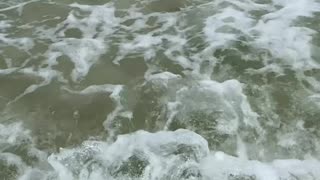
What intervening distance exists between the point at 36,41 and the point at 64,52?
0.47 m

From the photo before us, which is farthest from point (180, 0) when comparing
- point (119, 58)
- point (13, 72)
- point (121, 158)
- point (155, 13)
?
point (121, 158)

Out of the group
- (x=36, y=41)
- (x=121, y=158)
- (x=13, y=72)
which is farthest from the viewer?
(x=36, y=41)

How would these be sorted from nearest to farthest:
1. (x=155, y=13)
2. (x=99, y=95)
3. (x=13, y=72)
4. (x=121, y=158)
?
1. (x=121, y=158)
2. (x=99, y=95)
3. (x=13, y=72)
4. (x=155, y=13)

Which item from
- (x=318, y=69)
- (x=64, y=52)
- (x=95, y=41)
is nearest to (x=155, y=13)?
(x=95, y=41)

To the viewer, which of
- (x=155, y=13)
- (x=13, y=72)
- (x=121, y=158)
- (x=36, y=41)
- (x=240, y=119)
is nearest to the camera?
(x=121, y=158)

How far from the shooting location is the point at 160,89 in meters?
5.31

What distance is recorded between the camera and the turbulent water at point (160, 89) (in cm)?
444

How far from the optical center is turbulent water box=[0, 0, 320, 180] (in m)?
4.44

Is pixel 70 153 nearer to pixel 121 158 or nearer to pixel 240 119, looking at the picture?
pixel 121 158

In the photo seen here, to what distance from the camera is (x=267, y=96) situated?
16.8 feet

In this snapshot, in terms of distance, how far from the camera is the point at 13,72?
18.5ft

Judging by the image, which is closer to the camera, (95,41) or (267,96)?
(267,96)

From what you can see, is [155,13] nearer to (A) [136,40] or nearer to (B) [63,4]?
(A) [136,40]

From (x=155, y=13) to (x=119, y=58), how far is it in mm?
1179
